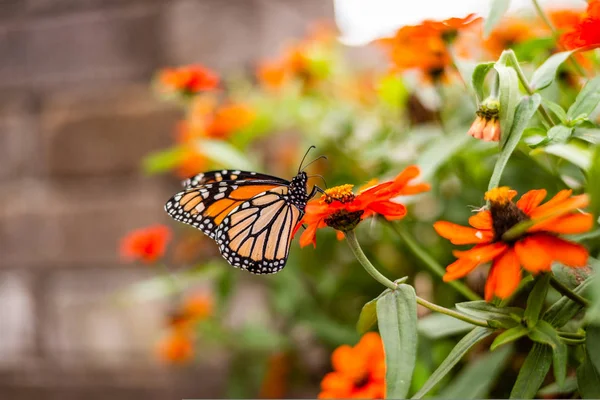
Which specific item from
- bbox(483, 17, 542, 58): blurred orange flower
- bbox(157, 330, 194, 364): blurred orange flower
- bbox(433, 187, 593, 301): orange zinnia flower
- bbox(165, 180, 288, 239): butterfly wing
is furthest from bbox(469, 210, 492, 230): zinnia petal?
bbox(157, 330, 194, 364): blurred orange flower

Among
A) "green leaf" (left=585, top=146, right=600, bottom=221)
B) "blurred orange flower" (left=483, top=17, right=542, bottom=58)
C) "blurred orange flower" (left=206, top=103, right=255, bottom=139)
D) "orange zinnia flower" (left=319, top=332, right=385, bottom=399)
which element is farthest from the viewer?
"blurred orange flower" (left=206, top=103, right=255, bottom=139)

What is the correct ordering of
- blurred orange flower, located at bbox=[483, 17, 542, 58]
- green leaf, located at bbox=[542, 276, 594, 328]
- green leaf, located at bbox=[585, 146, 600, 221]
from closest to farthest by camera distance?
green leaf, located at bbox=[585, 146, 600, 221] < green leaf, located at bbox=[542, 276, 594, 328] < blurred orange flower, located at bbox=[483, 17, 542, 58]

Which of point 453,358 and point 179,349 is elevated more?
point 453,358

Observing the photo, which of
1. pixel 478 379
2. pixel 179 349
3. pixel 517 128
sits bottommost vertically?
pixel 179 349

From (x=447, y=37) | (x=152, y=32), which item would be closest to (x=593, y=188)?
(x=447, y=37)

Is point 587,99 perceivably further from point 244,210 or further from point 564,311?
point 244,210

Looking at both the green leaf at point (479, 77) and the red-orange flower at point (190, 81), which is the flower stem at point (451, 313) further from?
the red-orange flower at point (190, 81)

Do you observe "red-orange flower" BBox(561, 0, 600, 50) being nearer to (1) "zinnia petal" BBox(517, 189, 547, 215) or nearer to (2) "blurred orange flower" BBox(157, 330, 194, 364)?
(1) "zinnia petal" BBox(517, 189, 547, 215)

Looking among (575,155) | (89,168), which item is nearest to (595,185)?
(575,155)
